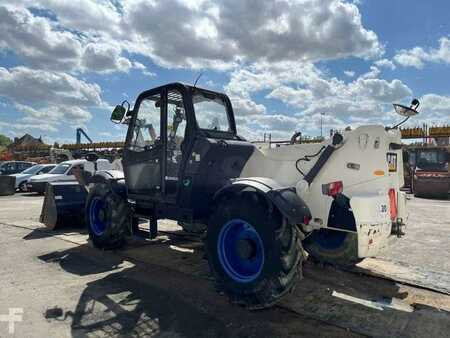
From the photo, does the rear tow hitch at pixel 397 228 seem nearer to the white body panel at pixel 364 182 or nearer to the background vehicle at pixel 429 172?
the white body panel at pixel 364 182

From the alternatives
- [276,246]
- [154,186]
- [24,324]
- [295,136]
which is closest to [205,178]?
[154,186]

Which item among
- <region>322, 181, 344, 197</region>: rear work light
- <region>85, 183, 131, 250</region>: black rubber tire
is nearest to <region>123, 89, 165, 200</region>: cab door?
<region>85, 183, 131, 250</region>: black rubber tire

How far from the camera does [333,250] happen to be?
211 inches

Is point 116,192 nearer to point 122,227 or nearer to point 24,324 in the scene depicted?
point 122,227

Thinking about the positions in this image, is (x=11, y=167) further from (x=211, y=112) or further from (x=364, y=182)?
(x=364, y=182)

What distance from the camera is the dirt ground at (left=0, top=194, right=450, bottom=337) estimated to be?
3.84 m

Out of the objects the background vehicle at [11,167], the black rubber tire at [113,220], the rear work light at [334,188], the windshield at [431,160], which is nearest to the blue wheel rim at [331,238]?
the rear work light at [334,188]

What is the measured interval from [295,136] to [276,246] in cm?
194

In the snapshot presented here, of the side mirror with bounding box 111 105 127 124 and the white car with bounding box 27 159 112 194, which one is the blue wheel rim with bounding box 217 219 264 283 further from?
the white car with bounding box 27 159 112 194

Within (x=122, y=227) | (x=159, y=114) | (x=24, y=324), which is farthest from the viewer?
(x=122, y=227)

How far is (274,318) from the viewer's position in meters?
4.09

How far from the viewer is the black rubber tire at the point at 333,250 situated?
17.0 feet

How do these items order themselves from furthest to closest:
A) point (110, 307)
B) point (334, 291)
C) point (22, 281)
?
point (22, 281)
point (334, 291)
point (110, 307)

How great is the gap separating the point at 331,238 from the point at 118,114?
3.80 meters
